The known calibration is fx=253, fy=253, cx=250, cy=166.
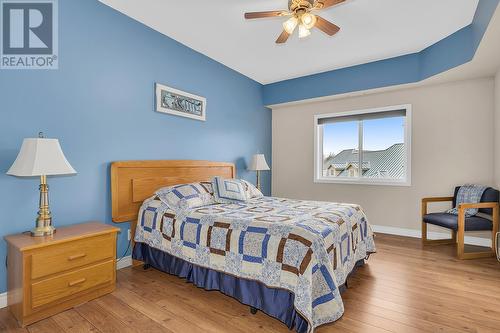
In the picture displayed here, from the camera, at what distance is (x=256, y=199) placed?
3.40 meters

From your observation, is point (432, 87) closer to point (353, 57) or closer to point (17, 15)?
point (353, 57)

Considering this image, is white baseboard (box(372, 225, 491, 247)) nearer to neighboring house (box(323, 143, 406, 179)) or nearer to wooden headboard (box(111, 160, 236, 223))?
neighboring house (box(323, 143, 406, 179))

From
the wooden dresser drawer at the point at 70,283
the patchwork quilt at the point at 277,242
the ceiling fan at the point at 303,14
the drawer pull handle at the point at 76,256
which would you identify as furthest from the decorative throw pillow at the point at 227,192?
the ceiling fan at the point at 303,14

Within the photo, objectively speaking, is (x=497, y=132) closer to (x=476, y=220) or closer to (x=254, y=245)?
(x=476, y=220)

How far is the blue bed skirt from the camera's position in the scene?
67.6 inches

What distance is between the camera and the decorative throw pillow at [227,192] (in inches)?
121

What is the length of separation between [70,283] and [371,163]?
4403 mm

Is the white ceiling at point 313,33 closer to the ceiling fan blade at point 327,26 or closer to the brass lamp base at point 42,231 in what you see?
the ceiling fan blade at point 327,26

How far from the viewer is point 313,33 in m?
3.14

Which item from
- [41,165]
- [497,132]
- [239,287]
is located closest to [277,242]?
[239,287]

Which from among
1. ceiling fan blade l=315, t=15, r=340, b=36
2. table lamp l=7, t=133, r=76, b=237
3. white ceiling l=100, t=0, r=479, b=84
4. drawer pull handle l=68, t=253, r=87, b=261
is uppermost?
white ceiling l=100, t=0, r=479, b=84

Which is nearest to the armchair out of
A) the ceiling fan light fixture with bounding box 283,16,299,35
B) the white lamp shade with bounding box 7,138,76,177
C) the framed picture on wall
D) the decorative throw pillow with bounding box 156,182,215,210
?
the ceiling fan light fixture with bounding box 283,16,299,35

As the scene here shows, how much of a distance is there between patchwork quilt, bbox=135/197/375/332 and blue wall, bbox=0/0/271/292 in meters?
0.68

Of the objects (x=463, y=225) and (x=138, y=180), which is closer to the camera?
(x=138, y=180)
